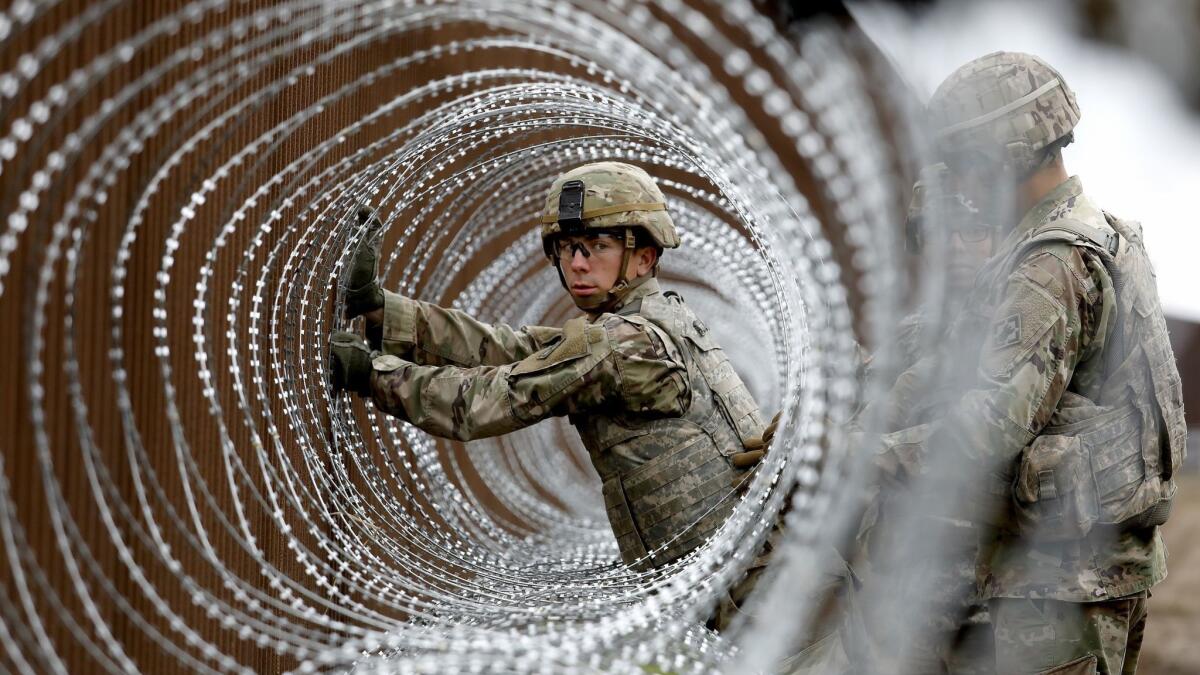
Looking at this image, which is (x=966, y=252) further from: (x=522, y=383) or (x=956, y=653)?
(x=522, y=383)

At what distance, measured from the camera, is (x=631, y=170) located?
17.9ft

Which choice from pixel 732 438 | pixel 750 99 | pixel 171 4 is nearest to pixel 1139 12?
pixel 732 438

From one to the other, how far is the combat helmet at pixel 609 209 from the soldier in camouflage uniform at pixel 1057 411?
129 cm

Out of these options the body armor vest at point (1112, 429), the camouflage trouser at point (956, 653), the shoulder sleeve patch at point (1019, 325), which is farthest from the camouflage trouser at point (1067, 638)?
the shoulder sleeve patch at point (1019, 325)

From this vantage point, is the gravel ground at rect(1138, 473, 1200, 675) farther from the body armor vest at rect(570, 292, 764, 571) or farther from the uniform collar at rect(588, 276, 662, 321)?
the uniform collar at rect(588, 276, 662, 321)

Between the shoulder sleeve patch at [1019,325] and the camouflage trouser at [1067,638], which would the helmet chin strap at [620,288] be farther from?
the camouflage trouser at [1067,638]

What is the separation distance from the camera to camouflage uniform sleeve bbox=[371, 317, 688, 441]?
4797 millimetres

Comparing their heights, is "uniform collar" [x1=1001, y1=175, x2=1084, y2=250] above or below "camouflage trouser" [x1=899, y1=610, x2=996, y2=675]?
above

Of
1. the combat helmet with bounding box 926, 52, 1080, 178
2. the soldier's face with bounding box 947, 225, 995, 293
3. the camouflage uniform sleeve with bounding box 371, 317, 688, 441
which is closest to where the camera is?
the combat helmet with bounding box 926, 52, 1080, 178

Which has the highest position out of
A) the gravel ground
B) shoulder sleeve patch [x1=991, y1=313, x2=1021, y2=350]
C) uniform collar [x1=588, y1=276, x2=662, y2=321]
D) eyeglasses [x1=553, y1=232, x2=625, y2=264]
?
eyeglasses [x1=553, y1=232, x2=625, y2=264]

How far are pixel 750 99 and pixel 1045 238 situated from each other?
324 inches

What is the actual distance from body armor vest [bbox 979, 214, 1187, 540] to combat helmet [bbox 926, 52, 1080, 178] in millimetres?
344

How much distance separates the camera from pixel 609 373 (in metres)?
4.90

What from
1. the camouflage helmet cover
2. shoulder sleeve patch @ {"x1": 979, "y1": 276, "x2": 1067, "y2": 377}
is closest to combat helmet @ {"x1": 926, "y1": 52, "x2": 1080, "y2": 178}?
shoulder sleeve patch @ {"x1": 979, "y1": 276, "x2": 1067, "y2": 377}
